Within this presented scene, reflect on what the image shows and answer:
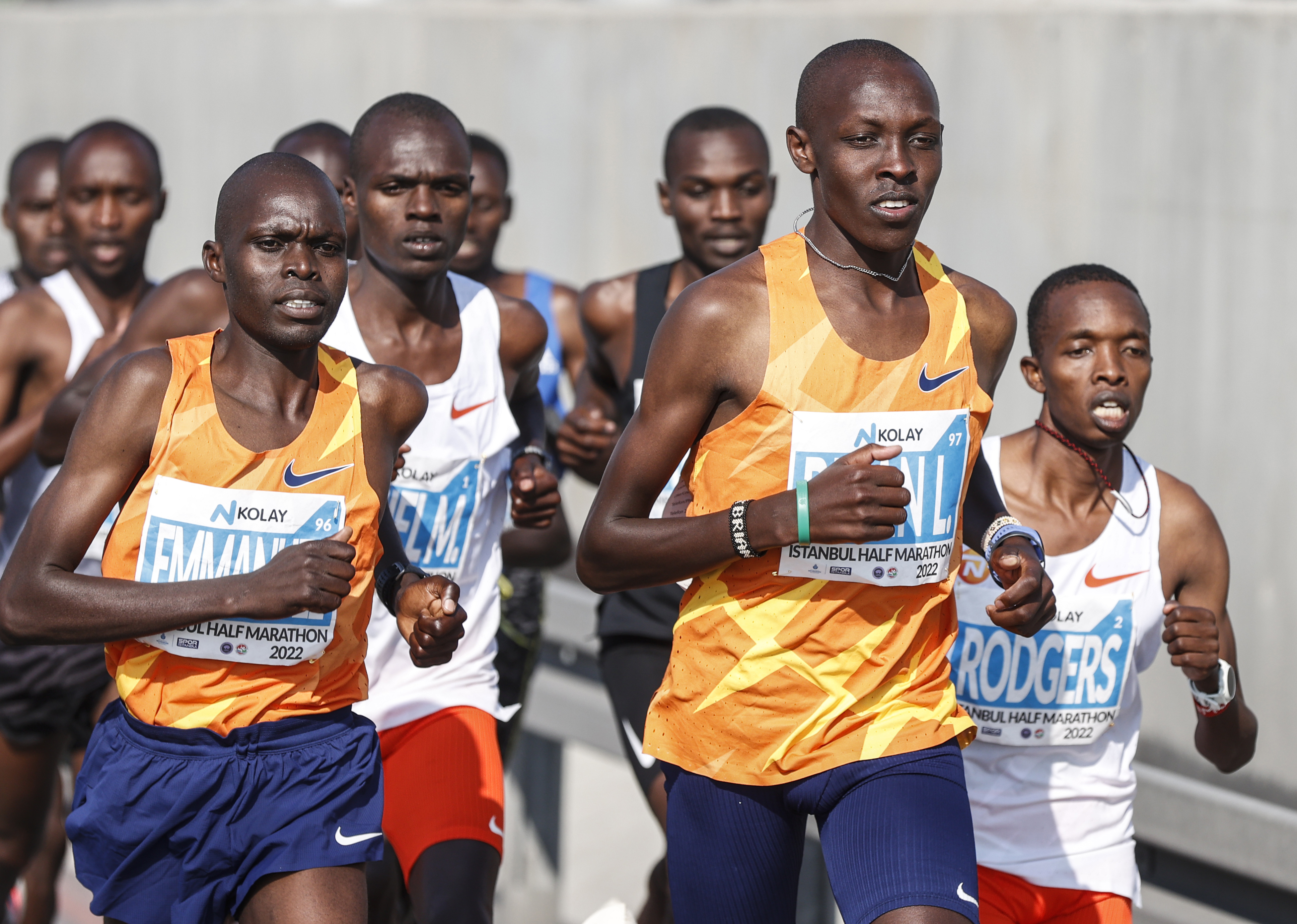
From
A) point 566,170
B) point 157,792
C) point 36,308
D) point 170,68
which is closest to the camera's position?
point 157,792

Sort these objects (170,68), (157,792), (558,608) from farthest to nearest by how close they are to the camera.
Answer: (170,68)
(558,608)
(157,792)

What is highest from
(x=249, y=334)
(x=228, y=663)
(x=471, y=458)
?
(x=249, y=334)

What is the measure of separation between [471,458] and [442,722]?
0.67 meters

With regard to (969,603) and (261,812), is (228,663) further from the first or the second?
(969,603)

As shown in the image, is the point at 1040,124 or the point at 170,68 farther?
the point at 170,68

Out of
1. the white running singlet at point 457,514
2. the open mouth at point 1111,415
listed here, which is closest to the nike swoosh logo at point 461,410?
the white running singlet at point 457,514

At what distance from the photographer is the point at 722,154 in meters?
5.31

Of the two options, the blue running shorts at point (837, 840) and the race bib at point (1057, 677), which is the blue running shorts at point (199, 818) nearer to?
the blue running shorts at point (837, 840)

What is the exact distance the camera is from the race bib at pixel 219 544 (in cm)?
324

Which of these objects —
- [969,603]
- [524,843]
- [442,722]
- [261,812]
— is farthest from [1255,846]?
[524,843]

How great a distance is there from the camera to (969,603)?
154 inches

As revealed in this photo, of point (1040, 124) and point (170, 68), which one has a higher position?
point (170, 68)

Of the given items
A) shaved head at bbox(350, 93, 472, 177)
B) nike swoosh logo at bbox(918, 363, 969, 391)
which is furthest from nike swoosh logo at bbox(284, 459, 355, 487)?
shaved head at bbox(350, 93, 472, 177)

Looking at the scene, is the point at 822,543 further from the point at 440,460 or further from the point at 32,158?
the point at 32,158
